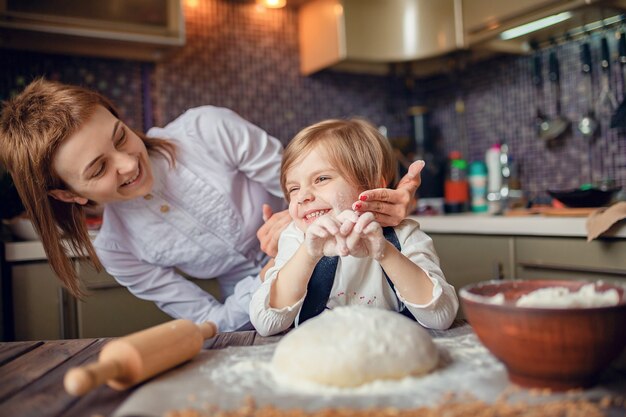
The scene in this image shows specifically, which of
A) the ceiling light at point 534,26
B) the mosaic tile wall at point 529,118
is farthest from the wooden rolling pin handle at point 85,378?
the mosaic tile wall at point 529,118

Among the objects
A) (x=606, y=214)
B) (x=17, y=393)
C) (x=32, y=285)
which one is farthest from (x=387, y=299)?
(x=32, y=285)

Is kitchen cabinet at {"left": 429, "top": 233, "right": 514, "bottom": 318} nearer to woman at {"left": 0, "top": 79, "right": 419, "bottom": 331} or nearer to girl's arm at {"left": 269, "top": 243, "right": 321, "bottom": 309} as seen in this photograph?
woman at {"left": 0, "top": 79, "right": 419, "bottom": 331}

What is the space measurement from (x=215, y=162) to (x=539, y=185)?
1.51 metres

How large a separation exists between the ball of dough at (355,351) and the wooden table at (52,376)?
0.18m

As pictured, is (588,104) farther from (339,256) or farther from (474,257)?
(339,256)

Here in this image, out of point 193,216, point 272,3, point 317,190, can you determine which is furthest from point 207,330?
point 272,3

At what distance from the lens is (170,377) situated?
675mm

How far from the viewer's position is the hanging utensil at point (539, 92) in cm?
236

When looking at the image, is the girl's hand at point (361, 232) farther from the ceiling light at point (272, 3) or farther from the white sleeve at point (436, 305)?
the ceiling light at point (272, 3)

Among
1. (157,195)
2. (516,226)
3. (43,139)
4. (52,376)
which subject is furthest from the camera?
(516,226)

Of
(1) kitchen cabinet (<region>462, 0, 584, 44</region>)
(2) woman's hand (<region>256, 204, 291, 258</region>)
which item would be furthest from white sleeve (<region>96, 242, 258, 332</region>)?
(1) kitchen cabinet (<region>462, 0, 584, 44</region>)

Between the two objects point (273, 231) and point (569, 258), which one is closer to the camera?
point (273, 231)

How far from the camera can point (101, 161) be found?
47.5 inches

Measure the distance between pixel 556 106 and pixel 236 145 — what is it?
4.74ft
